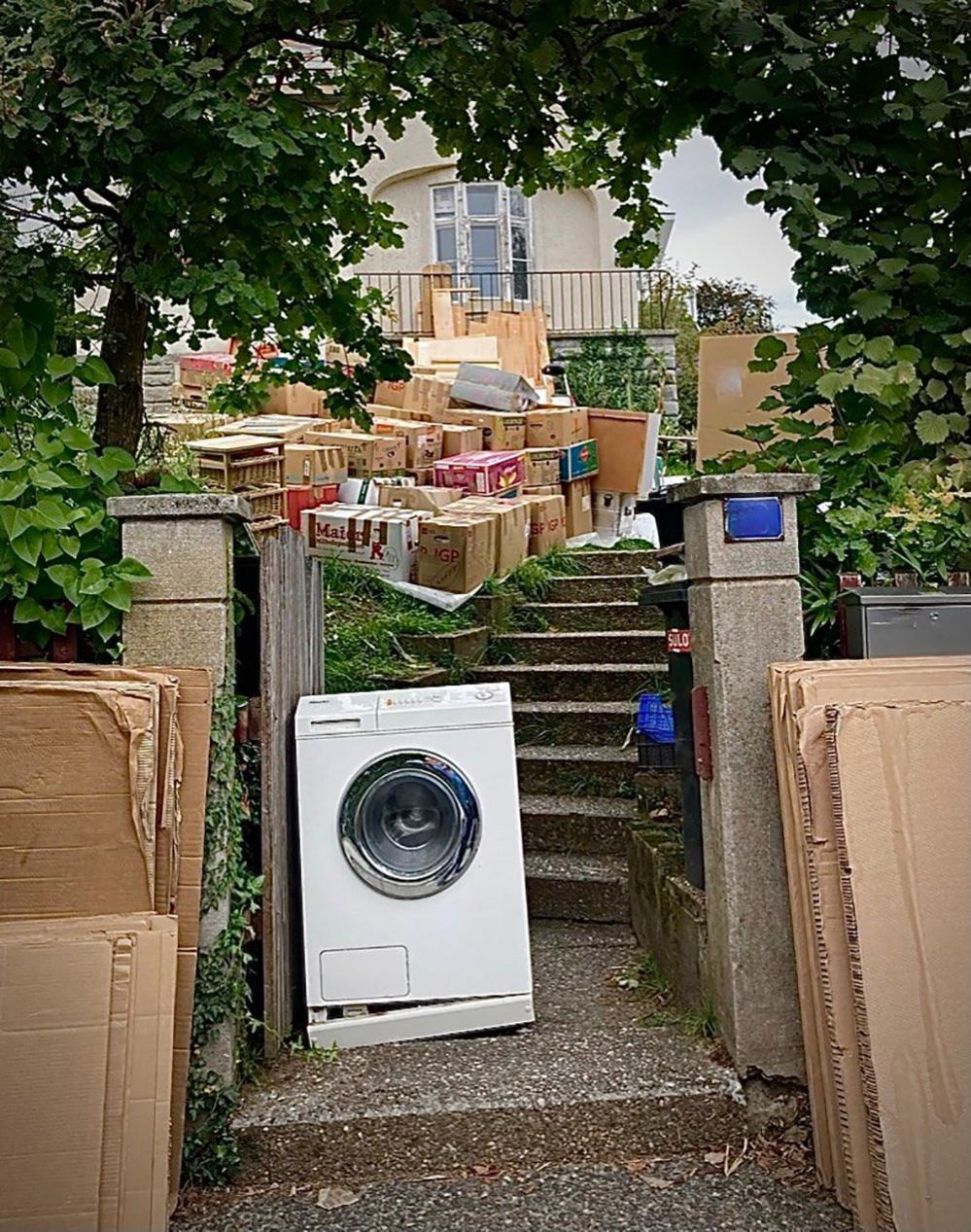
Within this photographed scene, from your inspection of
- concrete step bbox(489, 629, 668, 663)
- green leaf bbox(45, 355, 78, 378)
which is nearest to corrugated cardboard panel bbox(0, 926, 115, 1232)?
green leaf bbox(45, 355, 78, 378)

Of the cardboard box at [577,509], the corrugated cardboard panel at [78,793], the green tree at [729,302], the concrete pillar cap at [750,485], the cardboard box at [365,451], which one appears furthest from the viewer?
the green tree at [729,302]

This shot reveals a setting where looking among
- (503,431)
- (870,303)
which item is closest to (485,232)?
(503,431)

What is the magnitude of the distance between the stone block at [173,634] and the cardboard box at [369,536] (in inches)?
148

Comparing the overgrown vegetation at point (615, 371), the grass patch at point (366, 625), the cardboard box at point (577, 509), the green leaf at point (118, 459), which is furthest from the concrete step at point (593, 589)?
the overgrown vegetation at point (615, 371)

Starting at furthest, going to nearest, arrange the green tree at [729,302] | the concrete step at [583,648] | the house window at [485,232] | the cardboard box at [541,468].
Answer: the green tree at [729,302], the house window at [485,232], the cardboard box at [541,468], the concrete step at [583,648]

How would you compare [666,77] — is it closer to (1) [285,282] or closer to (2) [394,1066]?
(1) [285,282]

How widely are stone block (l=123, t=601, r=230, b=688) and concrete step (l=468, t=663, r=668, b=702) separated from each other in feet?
10.2

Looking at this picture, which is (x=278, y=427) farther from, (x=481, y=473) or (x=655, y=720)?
(x=655, y=720)

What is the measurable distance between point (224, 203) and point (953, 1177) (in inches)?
134

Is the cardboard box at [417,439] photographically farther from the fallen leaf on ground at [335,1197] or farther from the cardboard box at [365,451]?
the fallen leaf on ground at [335,1197]

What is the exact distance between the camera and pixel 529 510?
7547mm

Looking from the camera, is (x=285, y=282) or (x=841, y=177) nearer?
(x=841, y=177)

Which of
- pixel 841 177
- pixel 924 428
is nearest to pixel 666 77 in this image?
pixel 841 177

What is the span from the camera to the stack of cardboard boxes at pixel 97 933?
2193 millimetres
